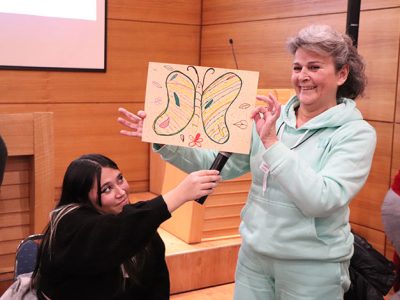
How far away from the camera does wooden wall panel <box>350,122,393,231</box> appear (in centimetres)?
305

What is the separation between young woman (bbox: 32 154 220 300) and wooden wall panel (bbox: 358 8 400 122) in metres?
1.80

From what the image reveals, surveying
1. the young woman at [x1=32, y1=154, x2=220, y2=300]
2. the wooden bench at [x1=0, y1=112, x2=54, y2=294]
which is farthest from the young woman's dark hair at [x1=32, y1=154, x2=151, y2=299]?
the wooden bench at [x1=0, y1=112, x2=54, y2=294]

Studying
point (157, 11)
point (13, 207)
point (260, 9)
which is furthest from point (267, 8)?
point (13, 207)

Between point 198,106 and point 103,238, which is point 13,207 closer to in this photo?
point 103,238

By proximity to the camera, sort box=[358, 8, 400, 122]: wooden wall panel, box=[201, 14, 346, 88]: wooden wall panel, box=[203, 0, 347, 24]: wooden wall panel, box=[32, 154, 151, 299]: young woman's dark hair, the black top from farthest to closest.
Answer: box=[201, 14, 346, 88]: wooden wall panel, box=[203, 0, 347, 24]: wooden wall panel, box=[358, 8, 400, 122]: wooden wall panel, box=[32, 154, 151, 299]: young woman's dark hair, the black top

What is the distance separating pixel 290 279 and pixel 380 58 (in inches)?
74.1

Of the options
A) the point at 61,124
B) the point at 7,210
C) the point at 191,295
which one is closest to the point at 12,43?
the point at 61,124

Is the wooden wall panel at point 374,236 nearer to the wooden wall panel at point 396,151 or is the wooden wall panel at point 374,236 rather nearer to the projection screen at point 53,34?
the wooden wall panel at point 396,151

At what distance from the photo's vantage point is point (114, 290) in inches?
66.1

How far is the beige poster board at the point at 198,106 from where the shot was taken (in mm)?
1620

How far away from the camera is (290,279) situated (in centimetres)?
158

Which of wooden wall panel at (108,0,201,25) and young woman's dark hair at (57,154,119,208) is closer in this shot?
young woman's dark hair at (57,154,119,208)

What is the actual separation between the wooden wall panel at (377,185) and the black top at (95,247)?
189cm

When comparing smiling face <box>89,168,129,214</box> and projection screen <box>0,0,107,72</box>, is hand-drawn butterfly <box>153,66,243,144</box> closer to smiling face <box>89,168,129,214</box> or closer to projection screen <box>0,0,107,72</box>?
smiling face <box>89,168,129,214</box>
